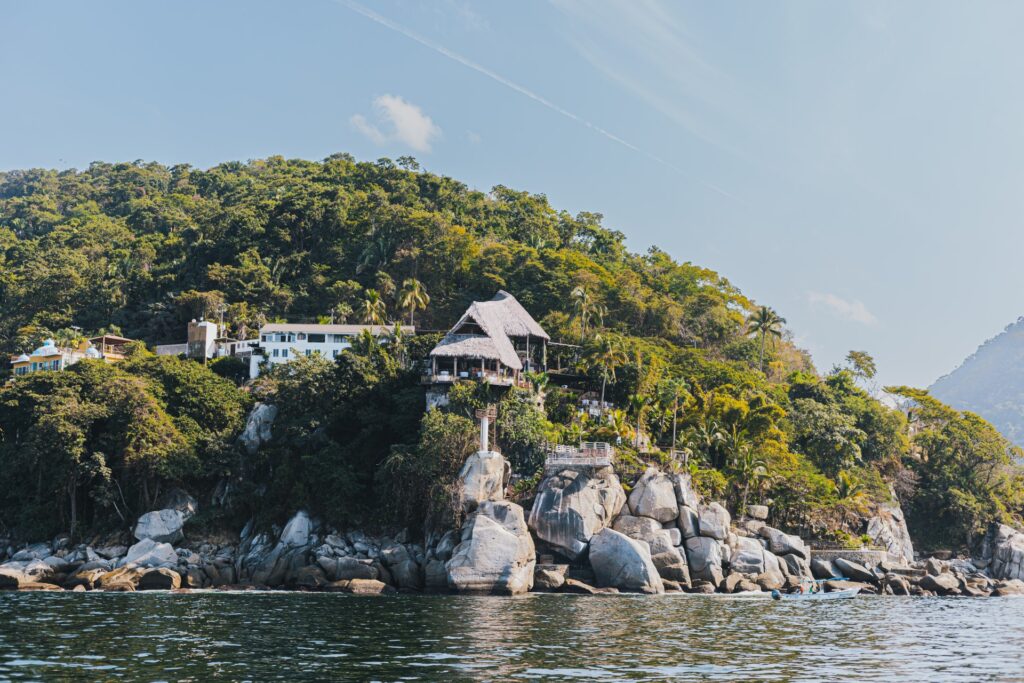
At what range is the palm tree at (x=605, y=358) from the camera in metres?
57.0

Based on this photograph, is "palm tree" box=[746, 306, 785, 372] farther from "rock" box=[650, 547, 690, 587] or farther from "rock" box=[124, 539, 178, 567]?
"rock" box=[124, 539, 178, 567]

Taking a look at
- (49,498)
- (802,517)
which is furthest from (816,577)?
(49,498)

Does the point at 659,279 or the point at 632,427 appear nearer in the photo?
the point at 632,427

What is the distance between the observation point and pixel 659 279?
274 feet

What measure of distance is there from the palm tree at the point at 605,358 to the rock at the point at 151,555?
24.1 m

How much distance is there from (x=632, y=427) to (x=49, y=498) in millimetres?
31288

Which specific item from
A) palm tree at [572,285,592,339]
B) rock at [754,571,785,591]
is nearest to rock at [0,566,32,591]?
rock at [754,571,785,591]

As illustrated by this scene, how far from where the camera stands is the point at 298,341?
2512 inches

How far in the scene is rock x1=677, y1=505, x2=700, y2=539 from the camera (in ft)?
155

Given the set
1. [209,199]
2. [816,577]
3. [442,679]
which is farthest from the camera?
[209,199]

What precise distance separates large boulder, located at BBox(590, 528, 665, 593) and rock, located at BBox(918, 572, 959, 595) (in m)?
15.6

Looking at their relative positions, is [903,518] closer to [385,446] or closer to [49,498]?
[385,446]

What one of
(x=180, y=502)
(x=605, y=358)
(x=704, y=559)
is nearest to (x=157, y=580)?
(x=180, y=502)

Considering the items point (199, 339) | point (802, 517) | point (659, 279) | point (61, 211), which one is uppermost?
point (61, 211)
